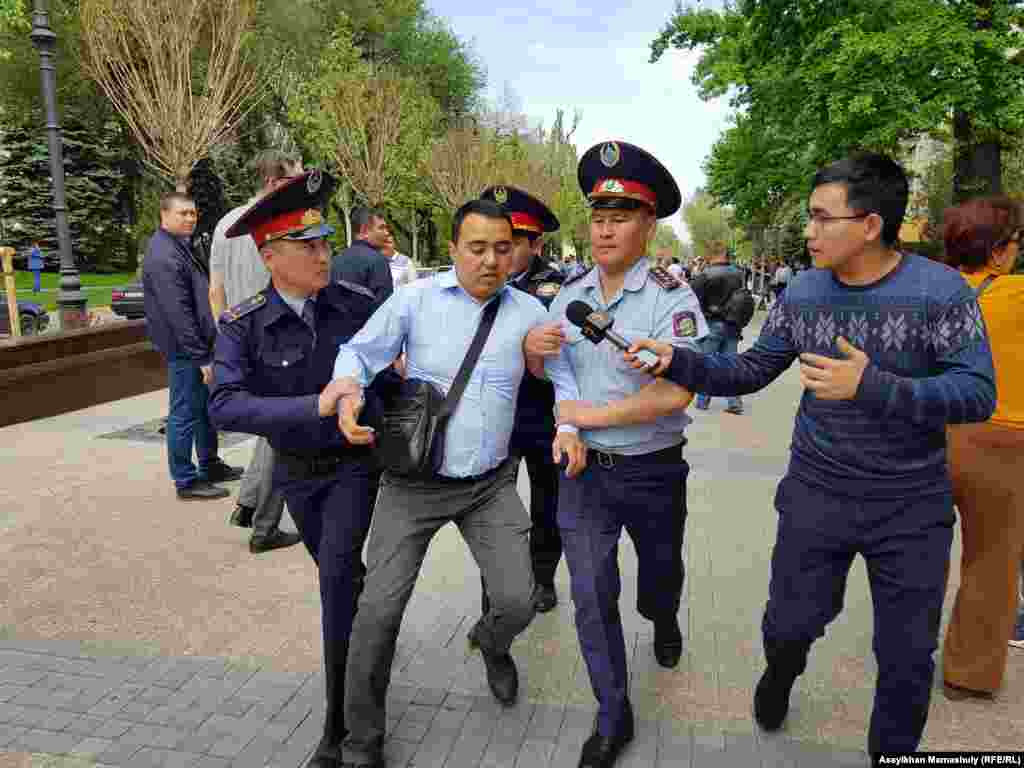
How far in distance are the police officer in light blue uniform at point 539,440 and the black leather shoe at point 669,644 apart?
26.2 inches

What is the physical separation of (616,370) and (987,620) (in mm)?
1825

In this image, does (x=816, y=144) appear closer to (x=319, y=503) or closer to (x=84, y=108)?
(x=319, y=503)

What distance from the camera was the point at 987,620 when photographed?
300cm

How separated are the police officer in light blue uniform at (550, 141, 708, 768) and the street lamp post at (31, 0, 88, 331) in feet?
30.0

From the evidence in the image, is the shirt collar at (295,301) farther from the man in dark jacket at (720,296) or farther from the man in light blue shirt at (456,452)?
the man in dark jacket at (720,296)

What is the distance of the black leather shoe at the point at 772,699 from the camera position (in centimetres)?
278

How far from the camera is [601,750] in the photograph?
2.61 m

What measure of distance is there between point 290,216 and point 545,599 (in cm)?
231

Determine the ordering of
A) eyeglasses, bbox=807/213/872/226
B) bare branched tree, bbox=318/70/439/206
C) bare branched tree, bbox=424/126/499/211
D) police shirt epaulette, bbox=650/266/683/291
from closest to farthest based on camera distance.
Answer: eyeglasses, bbox=807/213/872/226 < police shirt epaulette, bbox=650/266/683/291 < bare branched tree, bbox=318/70/439/206 < bare branched tree, bbox=424/126/499/211

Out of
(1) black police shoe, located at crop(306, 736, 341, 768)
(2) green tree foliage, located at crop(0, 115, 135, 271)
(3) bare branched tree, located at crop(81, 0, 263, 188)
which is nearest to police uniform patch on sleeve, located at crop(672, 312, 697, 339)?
(1) black police shoe, located at crop(306, 736, 341, 768)

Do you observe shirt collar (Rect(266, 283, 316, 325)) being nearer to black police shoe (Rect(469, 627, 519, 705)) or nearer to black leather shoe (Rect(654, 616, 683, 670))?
black police shoe (Rect(469, 627, 519, 705))

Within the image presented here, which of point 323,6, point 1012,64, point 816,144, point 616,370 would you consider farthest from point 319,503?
point 323,6

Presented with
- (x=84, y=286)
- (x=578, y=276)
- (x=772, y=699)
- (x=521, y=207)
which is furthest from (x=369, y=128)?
(x=772, y=699)

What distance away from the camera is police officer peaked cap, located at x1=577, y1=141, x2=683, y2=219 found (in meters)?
2.75
